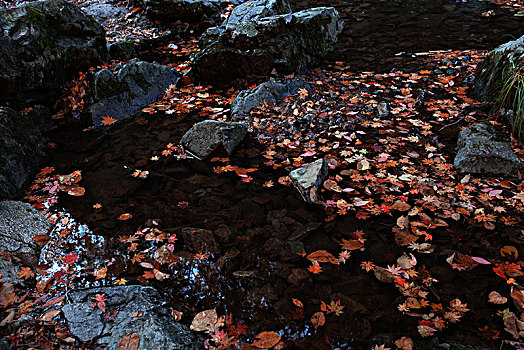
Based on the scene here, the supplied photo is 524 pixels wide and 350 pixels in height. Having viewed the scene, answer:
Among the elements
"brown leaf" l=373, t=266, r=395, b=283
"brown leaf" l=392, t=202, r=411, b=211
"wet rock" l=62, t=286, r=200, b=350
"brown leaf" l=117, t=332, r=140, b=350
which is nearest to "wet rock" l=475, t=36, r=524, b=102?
"brown leaf" l=392, t=202, r=411, b=211

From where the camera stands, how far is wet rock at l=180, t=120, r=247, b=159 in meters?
4.49

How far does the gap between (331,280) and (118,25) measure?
9142 millimetres

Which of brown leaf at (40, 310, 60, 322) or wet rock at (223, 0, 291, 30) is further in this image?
wet rock at (223, 0, 291, 30)

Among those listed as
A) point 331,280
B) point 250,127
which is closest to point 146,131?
point 250,127

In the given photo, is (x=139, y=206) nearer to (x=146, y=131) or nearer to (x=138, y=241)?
(x=138, y=241)

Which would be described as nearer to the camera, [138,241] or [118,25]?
[138,241]

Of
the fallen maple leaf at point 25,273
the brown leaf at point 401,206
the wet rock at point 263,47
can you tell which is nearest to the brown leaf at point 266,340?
the brown leaf at point 401,206

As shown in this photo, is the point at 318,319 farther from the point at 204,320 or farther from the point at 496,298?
the point at 496,298

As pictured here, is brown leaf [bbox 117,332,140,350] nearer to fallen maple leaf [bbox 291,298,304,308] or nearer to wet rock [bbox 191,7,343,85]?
fallen maple leaf [bbox 291,298,304,308]

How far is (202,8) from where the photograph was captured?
909 cm

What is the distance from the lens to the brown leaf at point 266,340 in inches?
96.2

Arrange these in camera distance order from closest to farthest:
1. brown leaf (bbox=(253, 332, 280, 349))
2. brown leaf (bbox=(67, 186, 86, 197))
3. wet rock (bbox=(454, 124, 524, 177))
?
brown leaf (bbox=(253, 332, 280, 349)) < wet rock (bbox=(454, 124, 524, 177)) < brown leaf (bbox=(67, 186, 86, 197))

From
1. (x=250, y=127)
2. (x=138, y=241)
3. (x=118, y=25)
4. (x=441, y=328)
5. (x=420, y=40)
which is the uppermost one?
(x=118, y=25)

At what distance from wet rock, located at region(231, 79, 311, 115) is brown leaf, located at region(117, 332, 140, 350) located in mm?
→ 3702
